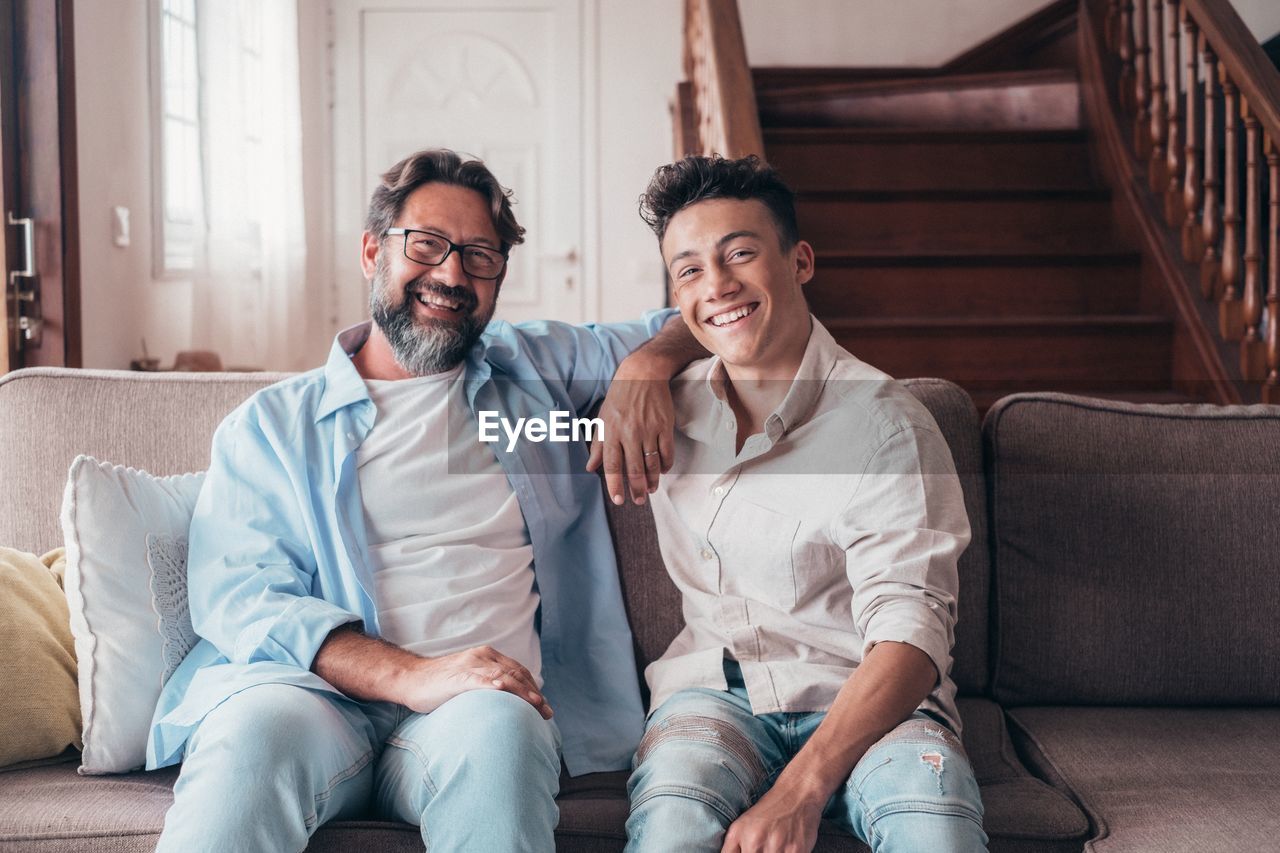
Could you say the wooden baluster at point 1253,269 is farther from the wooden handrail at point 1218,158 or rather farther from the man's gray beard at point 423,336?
the man's gray beard at point 423,336

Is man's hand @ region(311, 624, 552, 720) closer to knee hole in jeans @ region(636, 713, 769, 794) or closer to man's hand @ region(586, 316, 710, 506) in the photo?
knee hole in jeans @ region(636, 713, 769, 794)

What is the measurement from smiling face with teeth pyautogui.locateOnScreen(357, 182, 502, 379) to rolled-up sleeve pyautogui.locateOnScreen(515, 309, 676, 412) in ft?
0.35

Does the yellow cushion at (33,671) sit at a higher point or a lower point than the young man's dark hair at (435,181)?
lower

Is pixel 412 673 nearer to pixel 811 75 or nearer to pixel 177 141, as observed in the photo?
pixel 177 141

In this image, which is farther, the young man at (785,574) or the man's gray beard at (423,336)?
the man's gray beard at (423,336)

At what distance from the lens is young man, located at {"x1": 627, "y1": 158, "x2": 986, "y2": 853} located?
1157 mm

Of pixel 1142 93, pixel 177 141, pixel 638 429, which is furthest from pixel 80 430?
pixel 1142 93

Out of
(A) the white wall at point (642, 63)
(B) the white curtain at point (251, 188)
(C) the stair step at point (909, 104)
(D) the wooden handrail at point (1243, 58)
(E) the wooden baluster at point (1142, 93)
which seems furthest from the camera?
(A) the white wall at point (642, 63)

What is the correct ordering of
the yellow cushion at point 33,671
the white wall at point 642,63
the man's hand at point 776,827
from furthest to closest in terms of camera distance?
1. the white wall at point 642,63
2. the yellow cushion at point 33,671
3. the man's hand at point 776,827

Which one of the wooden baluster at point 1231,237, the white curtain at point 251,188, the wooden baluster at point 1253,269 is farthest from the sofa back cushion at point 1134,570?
the white curtain at point 251,188

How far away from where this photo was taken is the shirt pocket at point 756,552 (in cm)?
136

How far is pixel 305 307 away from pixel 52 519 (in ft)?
10.5

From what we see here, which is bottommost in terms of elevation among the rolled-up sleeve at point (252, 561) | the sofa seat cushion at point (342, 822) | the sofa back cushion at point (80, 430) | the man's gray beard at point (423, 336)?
the sofa seat cushion at point (342, 822)

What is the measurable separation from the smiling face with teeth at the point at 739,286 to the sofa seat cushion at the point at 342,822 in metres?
0.60
